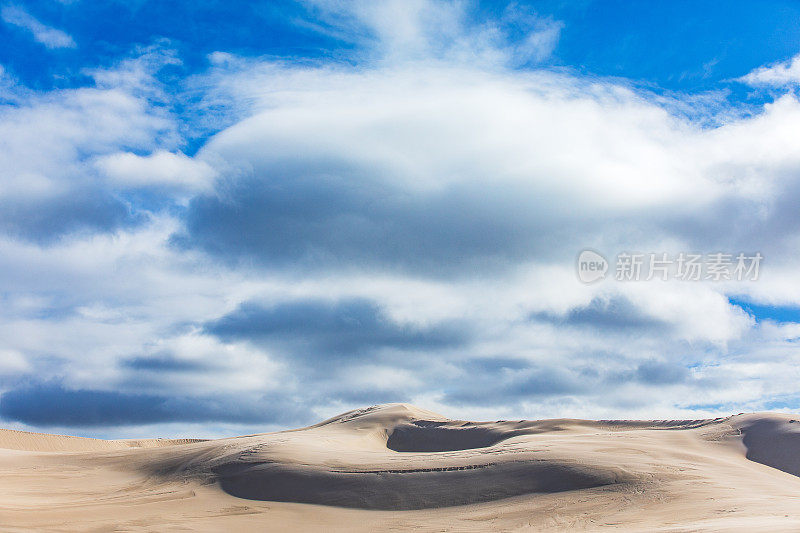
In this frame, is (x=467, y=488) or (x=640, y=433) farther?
(x=640, y=433)

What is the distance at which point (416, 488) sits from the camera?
1678 centimetres

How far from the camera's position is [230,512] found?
16.5 meters

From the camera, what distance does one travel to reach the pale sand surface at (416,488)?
14133 millimetres

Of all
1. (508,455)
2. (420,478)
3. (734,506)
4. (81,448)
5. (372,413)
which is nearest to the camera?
(734,506)

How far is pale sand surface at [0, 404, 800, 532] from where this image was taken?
14.1 metres

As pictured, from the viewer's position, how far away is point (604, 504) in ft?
48.4

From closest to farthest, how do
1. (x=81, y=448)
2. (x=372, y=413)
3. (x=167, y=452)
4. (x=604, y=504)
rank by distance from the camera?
1. (x=604, y=504)
2. (x=167, y=452)
3. (x=372, y=413)
4. (x=81, y=448)

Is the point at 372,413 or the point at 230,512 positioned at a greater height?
the point at 372,413

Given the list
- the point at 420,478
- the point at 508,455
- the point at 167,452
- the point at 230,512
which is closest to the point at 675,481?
the point at 508,455

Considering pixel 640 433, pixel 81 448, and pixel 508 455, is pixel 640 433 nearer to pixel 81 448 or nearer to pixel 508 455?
pixel 508 455

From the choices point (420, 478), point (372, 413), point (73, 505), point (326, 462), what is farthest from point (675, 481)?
point (372, 413)

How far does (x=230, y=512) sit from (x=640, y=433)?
1622 cm

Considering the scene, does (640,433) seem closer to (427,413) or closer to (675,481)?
(675,481)

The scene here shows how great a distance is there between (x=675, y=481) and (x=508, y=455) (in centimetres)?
435
